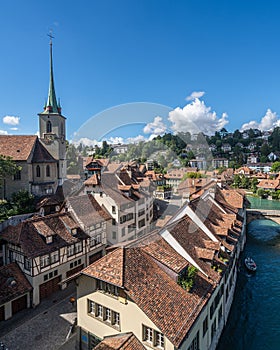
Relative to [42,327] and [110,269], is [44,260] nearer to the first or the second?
[42,327]

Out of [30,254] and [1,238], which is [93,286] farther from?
[1,238]

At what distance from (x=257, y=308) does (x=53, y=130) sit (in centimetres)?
2981

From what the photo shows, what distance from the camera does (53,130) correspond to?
31734 mm


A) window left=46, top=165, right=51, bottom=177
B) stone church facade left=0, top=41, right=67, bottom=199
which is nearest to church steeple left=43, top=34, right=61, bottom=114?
stone church facade left=0, top=41, right=67, bottom=199

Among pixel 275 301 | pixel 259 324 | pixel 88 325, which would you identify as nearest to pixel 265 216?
pixel 275 301

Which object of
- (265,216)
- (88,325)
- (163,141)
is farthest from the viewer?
(265,216)

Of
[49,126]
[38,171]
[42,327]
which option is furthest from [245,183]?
[42,327]

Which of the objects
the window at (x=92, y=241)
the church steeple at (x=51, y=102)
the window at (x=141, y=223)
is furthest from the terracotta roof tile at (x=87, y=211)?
the church steeple at (x=51, y=102)

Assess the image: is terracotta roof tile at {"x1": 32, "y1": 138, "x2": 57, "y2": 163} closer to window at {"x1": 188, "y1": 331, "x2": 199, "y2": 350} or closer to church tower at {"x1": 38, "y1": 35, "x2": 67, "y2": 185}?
church tower at {"x1": 38, "y1": 35, "x2": 67, "y2": 185}

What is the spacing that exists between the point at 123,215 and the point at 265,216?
78.8 ft

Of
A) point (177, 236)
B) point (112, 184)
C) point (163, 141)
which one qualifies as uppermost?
point (163, 141)

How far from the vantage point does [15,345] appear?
36.3ft

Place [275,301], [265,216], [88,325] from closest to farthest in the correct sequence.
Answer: [88,325] < [275,301] < [265,216]

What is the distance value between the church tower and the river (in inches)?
870
